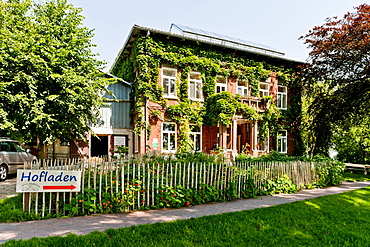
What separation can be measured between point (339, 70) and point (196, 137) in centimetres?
1169

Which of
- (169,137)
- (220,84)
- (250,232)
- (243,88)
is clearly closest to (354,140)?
(243,88)

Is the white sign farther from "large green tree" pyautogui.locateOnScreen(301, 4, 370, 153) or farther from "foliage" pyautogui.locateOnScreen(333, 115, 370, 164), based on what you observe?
"foliage" pyautogui.locateOnScreen(333, 115, 370, 164)

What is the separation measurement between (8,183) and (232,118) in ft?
Answer: 44.2

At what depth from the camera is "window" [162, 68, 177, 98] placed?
16.8 m

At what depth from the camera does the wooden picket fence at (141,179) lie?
5844 millimetres

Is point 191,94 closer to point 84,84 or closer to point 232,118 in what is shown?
point 232,118

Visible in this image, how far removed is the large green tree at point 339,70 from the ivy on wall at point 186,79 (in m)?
3.77

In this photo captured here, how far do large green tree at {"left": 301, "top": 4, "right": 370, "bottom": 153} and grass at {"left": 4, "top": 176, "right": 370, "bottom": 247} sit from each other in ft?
43.0

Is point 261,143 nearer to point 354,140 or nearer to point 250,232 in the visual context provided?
point 354,140

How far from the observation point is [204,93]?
17.9 meters

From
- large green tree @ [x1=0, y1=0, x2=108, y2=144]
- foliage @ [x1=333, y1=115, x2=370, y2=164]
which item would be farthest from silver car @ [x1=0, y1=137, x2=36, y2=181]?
foliage @ [x1=333, y1=115, x2=370, y2=164]

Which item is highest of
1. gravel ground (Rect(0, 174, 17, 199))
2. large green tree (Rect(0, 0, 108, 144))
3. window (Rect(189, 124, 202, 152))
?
large green tree (Rect(0, 0, 108, 144))

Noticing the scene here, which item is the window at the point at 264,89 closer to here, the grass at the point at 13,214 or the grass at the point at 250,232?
the grass at the point at 250,232

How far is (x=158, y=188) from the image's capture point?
264 inches
